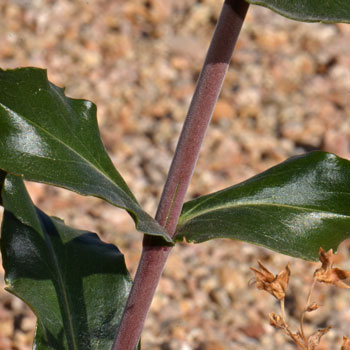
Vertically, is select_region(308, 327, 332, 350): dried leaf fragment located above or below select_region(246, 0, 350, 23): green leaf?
below

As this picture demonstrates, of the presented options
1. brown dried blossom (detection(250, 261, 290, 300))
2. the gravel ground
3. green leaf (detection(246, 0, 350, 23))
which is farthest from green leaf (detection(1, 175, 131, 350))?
the gravel ground

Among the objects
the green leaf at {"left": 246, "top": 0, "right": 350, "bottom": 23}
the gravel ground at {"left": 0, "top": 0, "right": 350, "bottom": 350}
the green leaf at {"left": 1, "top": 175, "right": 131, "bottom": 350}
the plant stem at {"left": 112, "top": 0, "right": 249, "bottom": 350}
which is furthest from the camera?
the gravel ground at {"left": 0, "top": 0, "right": 350, "bottom": 350}

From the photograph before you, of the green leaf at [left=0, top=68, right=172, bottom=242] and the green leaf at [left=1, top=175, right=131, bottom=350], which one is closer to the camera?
the green leaf at [left=0, top=68, right=172, bottom=242]

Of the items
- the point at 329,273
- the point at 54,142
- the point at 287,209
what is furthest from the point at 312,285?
the point at 54,142

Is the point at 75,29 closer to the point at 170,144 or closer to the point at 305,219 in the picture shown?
the point at 170,144

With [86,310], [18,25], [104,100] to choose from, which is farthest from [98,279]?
[18,25]

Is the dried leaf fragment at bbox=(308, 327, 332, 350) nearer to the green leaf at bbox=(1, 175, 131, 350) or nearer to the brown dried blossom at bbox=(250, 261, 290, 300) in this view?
the brown dried blossom at bbox=(250, 261, 290, 300)

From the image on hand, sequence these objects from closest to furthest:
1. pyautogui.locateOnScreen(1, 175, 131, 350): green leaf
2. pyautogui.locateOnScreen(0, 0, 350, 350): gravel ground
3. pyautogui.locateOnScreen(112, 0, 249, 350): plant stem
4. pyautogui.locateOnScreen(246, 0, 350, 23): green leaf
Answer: pyautogui.locateOnScreen(246, 0, 350, 23): green leaf → pyautogui.locateOnScreen(112, 0, 249, 350): plant stem → pyautogui.locateOnScreen(1, 175, 131, 350): green leaf → pyautogui.locateOnScreen(0, 0, 350, 350): gravel ground
